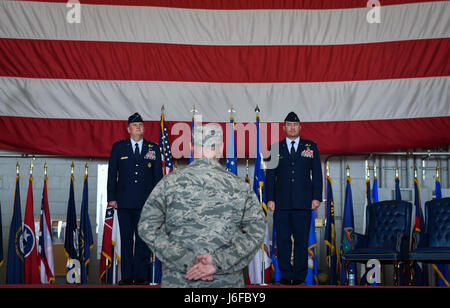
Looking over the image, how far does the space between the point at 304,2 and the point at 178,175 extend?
4.40 meters

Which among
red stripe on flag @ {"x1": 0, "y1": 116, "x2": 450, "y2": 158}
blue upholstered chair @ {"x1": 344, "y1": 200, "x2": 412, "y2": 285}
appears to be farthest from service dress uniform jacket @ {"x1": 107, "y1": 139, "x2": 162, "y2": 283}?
blue upholstered chair @ {"x1": 344, "y1": 200, "x2": 412, "y2": 285}

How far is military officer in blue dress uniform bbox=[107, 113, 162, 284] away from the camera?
4.95m

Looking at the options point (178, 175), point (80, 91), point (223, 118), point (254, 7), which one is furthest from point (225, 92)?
point (178, 175)

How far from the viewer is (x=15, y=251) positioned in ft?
19.0

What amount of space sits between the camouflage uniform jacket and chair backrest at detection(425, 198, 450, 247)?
10.1 ft

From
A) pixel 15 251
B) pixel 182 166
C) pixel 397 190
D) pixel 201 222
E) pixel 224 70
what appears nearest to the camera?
pixel 201 222

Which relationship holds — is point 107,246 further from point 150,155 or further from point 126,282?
point 150,155

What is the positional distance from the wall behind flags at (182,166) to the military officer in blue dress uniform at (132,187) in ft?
4.04

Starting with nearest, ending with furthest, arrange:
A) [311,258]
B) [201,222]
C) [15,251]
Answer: [201,222]
[311,258]
[15,251]

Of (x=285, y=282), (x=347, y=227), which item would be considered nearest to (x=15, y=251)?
(x=285, y=282)

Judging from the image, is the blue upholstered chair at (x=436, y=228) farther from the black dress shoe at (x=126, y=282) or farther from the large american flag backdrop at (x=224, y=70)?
the black dress shoe at (x=126, y=282)

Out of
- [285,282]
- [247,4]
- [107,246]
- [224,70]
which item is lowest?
[285,282]

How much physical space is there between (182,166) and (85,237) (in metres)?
1.15

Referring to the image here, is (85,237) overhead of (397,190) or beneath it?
beneath
